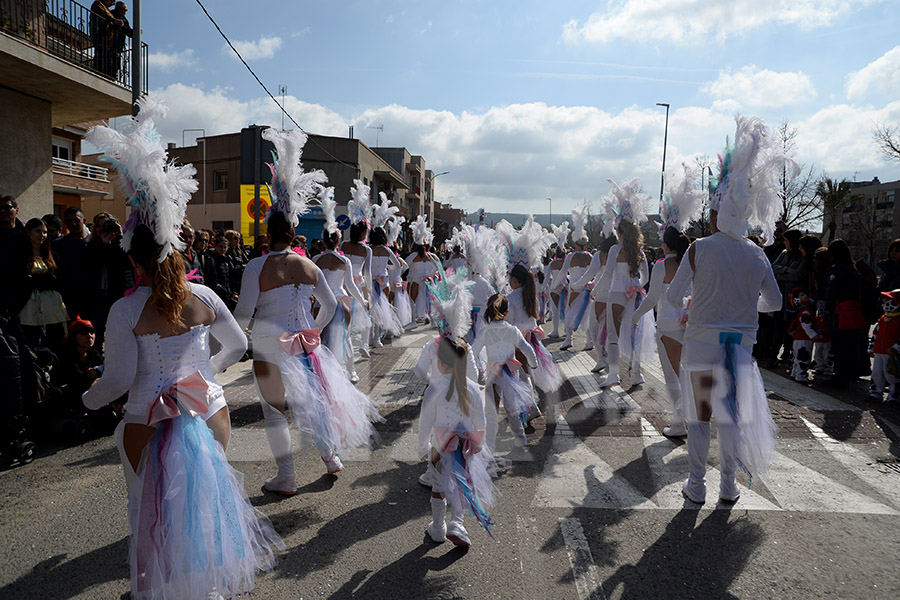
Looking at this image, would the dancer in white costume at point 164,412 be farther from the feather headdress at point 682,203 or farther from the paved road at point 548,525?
the feather headdress at point 682,203

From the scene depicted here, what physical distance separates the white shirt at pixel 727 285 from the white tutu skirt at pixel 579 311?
20.6ft

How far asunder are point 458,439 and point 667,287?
338cm

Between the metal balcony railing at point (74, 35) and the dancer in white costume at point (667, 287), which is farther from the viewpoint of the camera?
the metal balcony railing at point (74, 35)

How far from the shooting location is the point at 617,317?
26.2 feet

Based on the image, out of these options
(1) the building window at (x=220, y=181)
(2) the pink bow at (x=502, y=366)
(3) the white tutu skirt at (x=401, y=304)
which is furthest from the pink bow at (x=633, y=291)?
(1) the building window at (x=220, y=181)

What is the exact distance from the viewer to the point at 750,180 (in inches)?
173

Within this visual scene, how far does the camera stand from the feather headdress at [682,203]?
21.3 feet

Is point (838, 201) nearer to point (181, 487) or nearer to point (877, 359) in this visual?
point (877, 359)

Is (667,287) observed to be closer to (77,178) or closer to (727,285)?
(727,285)

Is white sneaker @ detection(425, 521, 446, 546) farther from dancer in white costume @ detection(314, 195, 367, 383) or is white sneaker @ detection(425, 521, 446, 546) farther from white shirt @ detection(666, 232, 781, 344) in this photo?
A: dancer in white costume @ detection(314, 195, 367, 383)

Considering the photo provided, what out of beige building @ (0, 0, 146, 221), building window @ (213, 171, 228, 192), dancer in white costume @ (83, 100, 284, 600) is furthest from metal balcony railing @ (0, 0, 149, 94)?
building window @ (213, 171, 228, 192)

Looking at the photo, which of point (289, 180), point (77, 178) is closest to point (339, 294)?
point (289, 180)

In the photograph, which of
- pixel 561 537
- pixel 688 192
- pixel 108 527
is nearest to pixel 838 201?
pixel 688 192

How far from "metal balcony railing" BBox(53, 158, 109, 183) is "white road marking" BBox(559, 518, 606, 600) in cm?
2172
